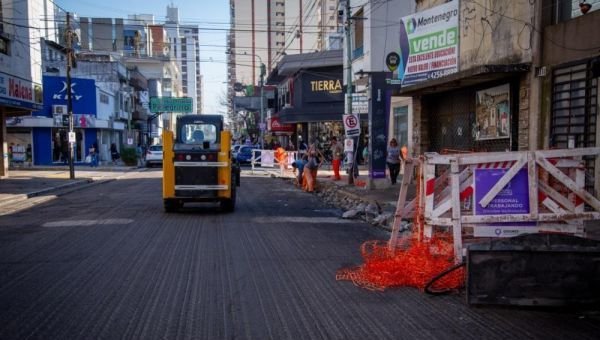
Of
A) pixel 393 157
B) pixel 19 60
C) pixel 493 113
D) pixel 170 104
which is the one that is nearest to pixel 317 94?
pixel 170 104

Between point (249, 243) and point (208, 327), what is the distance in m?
4.34

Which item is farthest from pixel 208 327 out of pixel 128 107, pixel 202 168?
pixel 128 107

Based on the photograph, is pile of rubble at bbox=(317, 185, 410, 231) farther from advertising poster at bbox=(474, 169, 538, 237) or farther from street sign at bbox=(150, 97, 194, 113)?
street sign at bbox=(150, 97, 194, 113)

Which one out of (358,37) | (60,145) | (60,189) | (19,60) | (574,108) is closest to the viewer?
(574,108)

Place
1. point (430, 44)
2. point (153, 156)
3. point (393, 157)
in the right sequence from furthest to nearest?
point (153, 156) < point (393, 157) < point (430, 44)

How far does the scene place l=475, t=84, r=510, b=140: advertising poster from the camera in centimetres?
1387

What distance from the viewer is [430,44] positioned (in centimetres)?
1661

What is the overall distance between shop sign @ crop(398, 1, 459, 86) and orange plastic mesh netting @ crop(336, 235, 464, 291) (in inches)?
366

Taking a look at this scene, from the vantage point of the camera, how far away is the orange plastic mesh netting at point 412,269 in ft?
21.5

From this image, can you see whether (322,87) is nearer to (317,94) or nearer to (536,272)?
(317,94)

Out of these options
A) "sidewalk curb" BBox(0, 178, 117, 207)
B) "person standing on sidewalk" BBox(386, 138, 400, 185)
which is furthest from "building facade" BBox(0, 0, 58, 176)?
"person standing on sidewalk" BBox(386, 138, 400, 185)

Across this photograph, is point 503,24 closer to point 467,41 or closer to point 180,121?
point 467,41

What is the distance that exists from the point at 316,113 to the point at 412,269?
35.2 meters

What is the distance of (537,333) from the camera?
4.89 metres
